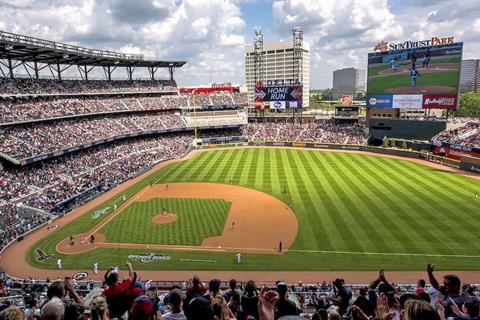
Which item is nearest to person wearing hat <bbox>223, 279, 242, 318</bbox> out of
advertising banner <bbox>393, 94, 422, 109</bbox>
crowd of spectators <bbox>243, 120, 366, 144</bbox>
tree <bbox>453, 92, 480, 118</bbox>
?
advertising banner <bbox>393, 94, 422, 109</bbox>

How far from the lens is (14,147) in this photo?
129 feet

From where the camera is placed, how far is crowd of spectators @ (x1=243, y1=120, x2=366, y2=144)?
2876 inches

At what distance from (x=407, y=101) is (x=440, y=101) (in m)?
5.40

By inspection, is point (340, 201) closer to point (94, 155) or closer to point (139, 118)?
point (94, 155)

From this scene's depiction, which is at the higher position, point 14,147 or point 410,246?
point 14,147

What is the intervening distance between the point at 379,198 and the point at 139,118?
5024 cm

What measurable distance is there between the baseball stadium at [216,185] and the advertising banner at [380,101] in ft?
3.27

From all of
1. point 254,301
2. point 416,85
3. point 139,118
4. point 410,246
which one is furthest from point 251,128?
point 254,301

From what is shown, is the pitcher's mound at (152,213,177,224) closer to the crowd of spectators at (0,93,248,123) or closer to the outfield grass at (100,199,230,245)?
the outfield grass at (100,199,230,245)

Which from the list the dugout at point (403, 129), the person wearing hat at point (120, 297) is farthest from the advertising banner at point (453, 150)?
the person wearing hat at point (120, 297)

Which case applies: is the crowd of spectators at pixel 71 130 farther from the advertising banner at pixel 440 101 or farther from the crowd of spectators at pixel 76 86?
the advertising banner at pixel 440 101

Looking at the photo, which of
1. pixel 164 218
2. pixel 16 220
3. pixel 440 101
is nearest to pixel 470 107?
pixel 440 101

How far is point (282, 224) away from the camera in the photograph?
3023 cm

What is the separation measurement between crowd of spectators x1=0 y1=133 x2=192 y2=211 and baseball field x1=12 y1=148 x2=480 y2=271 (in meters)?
4.38
